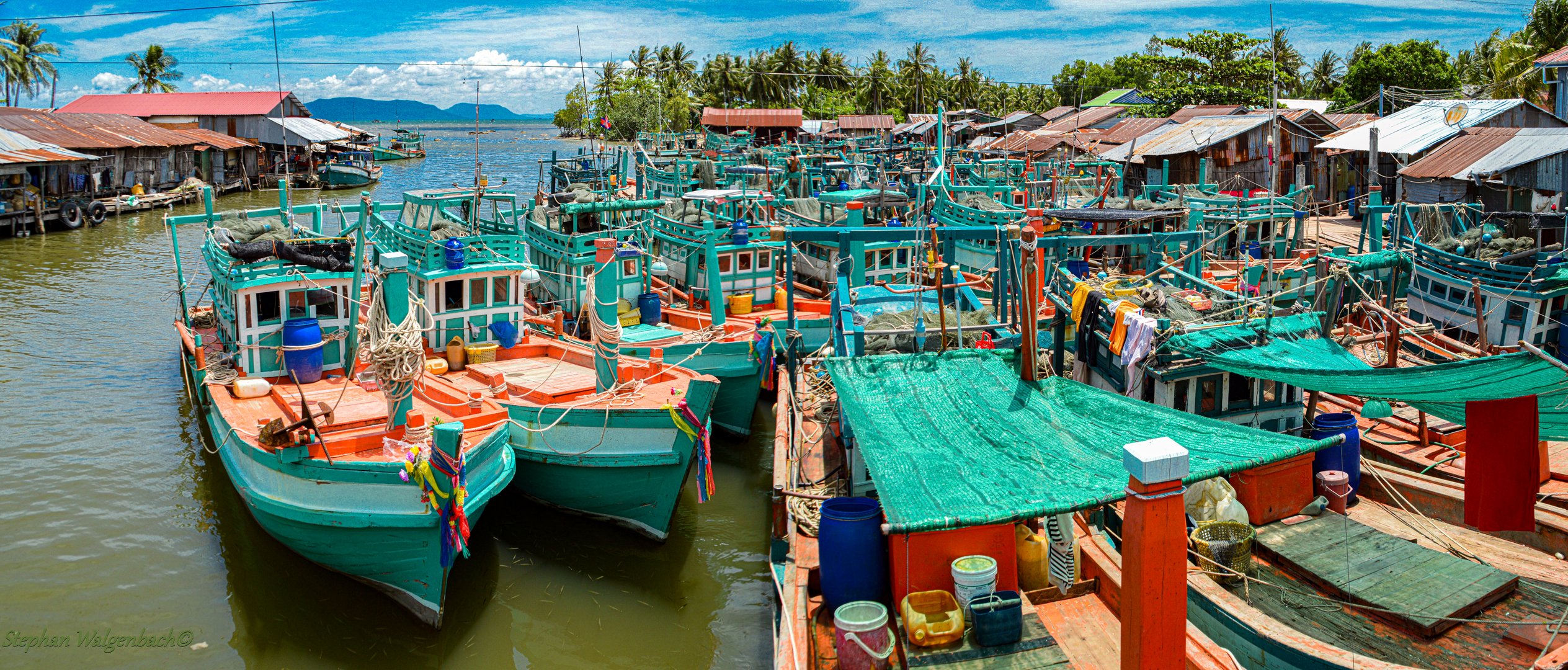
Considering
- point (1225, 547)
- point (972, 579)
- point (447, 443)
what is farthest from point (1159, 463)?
point (447, 443)

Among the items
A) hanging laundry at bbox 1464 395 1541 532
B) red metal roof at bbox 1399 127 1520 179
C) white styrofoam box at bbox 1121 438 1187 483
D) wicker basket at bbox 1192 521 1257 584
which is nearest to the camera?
white styrofoam box at bbox 1121 438 1187 483

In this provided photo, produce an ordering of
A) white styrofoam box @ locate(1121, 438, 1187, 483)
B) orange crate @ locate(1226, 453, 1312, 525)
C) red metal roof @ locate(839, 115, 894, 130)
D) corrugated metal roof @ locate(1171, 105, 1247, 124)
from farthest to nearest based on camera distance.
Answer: red metal roof @ locate(839, 115, 894, 130) → corrugated metal roof @ locate(1171, 105, 1247, 124) → orange crate @ locate(1226, 453, 1312, 525) → white styrofoam box @ locate(1121, 438, 1187, 483)

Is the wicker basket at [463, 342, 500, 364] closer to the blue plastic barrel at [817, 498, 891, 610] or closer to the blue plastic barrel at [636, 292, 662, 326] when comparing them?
the blue plastic barrel at [636, 292, 662, 326]

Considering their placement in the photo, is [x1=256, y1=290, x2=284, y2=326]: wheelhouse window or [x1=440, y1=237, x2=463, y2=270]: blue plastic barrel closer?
[x1=256, y1=290, x2=284, y2=326]: wheelhouse window

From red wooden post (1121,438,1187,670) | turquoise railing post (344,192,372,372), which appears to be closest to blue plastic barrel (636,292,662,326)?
turquoise railing post (344,192,372,372)

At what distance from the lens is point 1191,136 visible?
4084 cm

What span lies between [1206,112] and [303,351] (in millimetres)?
47935

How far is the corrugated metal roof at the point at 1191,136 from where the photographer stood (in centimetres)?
3809

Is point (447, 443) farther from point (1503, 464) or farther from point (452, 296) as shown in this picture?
point (1503, 464)

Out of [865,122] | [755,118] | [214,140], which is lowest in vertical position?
[214,140]

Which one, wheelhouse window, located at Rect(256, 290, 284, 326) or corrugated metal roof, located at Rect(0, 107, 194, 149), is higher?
corrugated metal roof, located at Rect(0, 107, 194, 149)

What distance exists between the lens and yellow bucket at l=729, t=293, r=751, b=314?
2031 cm

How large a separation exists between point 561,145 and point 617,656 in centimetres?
14893

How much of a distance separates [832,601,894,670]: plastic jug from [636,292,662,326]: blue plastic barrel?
12.3m
